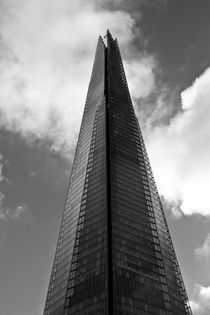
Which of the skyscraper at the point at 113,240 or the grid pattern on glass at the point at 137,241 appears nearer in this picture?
the skyscraper at the point at 113,240

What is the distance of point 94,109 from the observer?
6983 inches

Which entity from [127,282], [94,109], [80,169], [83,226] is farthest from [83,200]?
[94,109]

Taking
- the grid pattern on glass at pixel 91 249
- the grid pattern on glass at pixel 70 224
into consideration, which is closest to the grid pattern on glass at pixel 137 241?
the grid pattern on glass at pixel 91 249

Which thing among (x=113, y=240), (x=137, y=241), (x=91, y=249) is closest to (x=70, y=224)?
(x=91, y=249)

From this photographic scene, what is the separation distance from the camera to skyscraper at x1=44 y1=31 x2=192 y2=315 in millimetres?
97500

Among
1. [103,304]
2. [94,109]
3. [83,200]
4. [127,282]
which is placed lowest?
[103,304]

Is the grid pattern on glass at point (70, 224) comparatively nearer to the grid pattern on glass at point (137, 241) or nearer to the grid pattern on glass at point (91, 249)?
the grid pattern on glass at point (91, 249)

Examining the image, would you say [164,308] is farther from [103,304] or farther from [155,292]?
[103,304]

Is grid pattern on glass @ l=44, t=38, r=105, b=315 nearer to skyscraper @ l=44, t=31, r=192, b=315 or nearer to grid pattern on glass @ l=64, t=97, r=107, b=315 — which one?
skyscraper @ l=44, t=31, r=192, b=315

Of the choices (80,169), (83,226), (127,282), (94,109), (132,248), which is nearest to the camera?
(127,282)

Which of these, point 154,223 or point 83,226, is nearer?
point 83,226

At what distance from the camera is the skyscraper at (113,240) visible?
320 ft

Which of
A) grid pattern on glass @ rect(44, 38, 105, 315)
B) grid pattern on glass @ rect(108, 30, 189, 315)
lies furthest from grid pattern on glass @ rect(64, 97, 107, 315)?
grid pattern on glass @ rect(108, 30, 189, 315)

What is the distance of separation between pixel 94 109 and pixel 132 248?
82.6m
